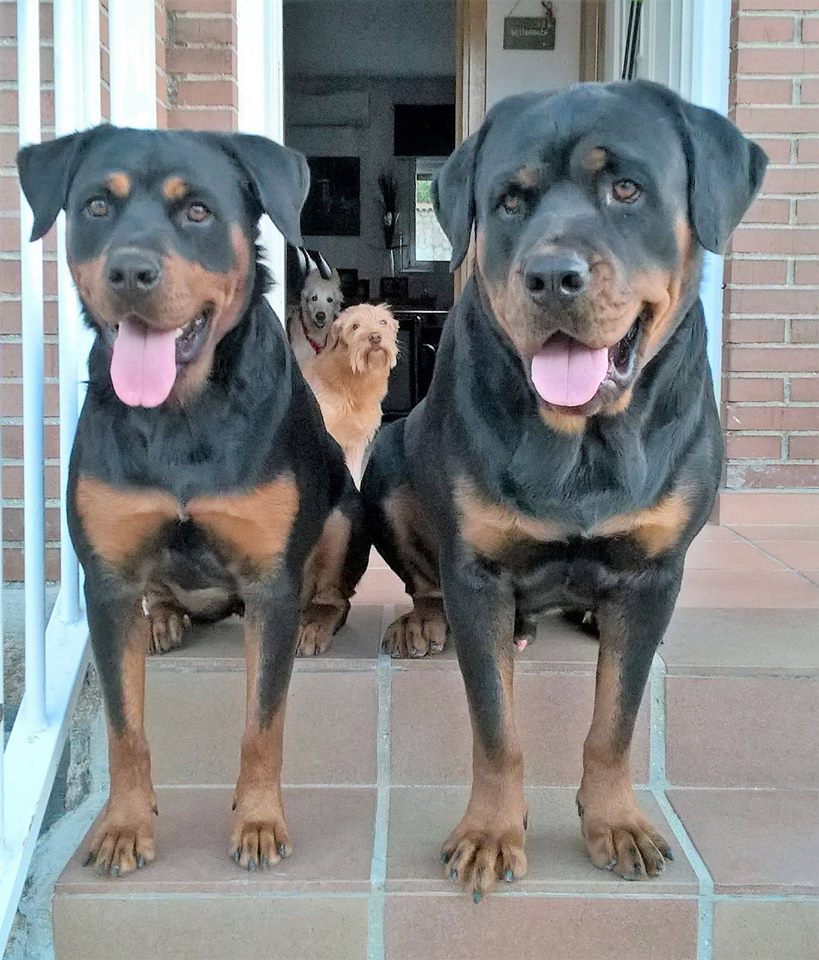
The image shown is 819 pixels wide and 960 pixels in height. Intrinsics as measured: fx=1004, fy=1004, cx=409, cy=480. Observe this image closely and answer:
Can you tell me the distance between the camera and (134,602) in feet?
7.01

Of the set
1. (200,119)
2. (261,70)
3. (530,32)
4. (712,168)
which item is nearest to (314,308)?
(530,32)

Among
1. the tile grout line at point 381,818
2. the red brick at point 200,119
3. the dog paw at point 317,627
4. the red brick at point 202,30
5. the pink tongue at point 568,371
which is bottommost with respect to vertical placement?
the tile grout line at point 381,818

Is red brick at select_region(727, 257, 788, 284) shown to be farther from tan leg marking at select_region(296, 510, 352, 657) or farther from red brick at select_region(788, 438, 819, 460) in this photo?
tan leg marking at select_region(296, 510, 352, 657)

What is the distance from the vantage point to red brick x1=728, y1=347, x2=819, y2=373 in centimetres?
418

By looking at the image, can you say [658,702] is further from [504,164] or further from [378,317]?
[378,317]

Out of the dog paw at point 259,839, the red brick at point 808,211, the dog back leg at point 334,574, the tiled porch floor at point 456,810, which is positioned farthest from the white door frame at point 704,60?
the dog paw at point 259,839

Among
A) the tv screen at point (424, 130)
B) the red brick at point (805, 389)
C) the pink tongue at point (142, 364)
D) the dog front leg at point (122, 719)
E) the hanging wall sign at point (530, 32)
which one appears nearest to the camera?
the pink tongue at point (142, 364)

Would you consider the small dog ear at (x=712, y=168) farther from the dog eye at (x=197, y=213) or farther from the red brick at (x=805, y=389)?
the red brick at (x=805, y=389)

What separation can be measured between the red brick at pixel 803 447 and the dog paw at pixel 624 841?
2.50 m

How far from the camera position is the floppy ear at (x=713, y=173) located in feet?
6.32

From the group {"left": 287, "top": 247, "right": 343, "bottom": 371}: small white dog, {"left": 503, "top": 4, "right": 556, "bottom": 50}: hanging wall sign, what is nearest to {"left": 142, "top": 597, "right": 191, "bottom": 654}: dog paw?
{"left": 287, "top": 247, "right": 343, "bottom": 371}: small white dog

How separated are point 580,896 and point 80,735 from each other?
50.6 inches

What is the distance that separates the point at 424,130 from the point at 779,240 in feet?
29.7

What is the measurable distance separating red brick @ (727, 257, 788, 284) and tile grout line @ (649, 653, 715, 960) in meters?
2.19
